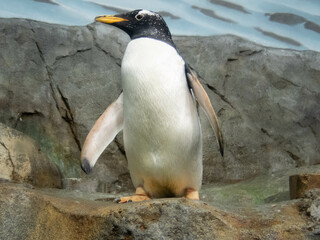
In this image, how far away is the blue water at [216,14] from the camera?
17.7ft

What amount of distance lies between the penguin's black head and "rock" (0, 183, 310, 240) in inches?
44.9

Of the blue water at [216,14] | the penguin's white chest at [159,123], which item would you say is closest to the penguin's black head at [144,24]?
the penguin's white chest at [159,123]

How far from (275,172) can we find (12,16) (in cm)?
300

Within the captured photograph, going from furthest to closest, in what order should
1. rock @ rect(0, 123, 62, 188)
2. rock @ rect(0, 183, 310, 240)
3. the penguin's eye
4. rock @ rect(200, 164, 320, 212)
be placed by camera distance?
1. rock @ rect(200, 164, 320, 212)
2. rock @ rect(0, 123, 62, 188)
3. the penguin's eye
4. rock @ rect(0, 183, 310, 240)

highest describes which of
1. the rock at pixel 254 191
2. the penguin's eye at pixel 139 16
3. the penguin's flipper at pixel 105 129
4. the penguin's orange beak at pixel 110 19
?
the penguin's eye at pixel 139 16

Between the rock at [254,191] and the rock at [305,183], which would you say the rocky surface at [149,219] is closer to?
the rock at [305,183]

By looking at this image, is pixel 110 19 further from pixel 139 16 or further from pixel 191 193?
pixel 191 193

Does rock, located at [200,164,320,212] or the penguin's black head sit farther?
rock, located at [200,164,320,212]

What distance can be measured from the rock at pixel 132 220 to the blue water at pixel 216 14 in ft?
11.6

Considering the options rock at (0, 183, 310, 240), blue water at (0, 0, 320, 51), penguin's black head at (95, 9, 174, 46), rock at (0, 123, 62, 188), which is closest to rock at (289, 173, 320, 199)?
rock at (0, 183, 310, 240)

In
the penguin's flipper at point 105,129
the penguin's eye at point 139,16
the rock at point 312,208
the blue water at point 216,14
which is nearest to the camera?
the rock at point 312,208

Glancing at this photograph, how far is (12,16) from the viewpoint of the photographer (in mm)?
5340

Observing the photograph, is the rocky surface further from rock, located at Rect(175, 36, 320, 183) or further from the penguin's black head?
rock, located at Rect(175, 36, 320, 183)

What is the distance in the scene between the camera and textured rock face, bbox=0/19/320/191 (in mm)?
4824
